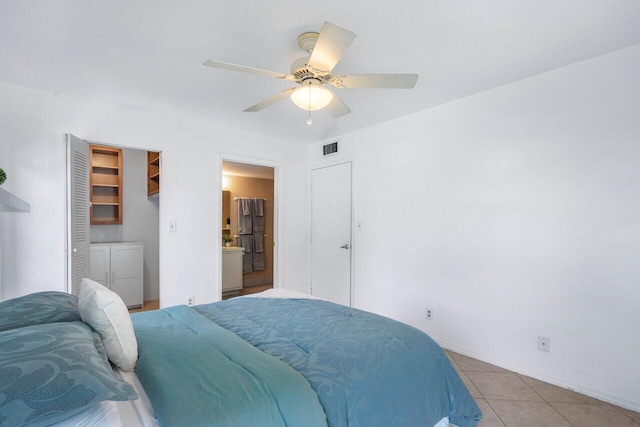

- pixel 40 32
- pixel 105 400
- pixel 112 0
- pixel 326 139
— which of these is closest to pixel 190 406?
pixel 105 400

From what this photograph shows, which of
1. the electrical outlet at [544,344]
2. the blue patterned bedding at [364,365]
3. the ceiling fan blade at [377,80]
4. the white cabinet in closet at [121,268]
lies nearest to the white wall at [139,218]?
the white cabinet in closet at [121,268]

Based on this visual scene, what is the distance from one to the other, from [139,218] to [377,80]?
4144 mm

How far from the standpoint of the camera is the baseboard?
81.6 inches

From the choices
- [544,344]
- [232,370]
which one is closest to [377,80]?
[232,370]

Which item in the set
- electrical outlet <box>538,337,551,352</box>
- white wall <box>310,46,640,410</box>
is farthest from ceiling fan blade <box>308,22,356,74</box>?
electrical outlet <box>538,337,551,352</box>

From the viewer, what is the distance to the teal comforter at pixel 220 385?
938mm

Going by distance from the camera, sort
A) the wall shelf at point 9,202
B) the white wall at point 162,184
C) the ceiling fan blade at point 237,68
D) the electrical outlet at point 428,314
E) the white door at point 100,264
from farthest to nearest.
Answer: the white door at point 100,264 < the electrical outlet at point 428,314 < the white wall at point 162,184 < the wall shelf at point 9,202 < the ceiling fan blade at point 237,68

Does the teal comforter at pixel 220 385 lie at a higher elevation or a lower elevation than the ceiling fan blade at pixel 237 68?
lower

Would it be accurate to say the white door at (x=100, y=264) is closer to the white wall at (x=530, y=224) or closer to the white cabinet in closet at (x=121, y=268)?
the white cabinet in closet at (x=121, y=268)

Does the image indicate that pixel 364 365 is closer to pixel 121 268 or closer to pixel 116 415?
pixel 116 415

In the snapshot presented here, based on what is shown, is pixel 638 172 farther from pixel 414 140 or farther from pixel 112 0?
pixel 112 0

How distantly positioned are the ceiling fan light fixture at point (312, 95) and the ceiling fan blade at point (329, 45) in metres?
0.15

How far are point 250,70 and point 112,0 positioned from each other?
30.7 inches

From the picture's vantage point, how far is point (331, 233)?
13.7 feet
